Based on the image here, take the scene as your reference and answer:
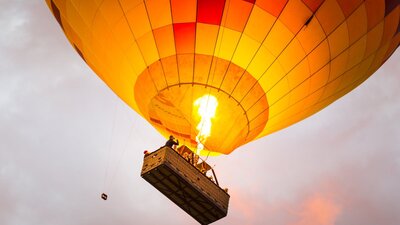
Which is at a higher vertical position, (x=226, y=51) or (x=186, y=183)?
(x=226, y=51)

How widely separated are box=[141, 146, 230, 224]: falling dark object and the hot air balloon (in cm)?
125

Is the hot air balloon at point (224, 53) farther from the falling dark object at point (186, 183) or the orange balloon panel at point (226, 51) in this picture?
the falling dark object at point (186, 183)

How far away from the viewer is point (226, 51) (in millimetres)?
13516

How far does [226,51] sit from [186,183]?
2.95 metres

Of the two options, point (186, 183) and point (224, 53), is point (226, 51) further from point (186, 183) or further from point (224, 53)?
point (186, 183)

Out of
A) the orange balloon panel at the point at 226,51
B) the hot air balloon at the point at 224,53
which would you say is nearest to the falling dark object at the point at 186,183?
the hot air balloon at the point at 224,53

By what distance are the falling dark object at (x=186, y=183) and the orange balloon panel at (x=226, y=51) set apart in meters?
1.38

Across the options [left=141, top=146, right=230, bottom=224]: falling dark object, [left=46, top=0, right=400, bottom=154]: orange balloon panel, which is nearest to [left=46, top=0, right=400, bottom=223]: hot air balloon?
[left=46, top=0, right=400, bottom=154]: orange balloon panel

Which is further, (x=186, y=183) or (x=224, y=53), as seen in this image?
(x=224, y=53)

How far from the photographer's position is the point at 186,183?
41.4 ft

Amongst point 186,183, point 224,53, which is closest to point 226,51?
point 224,53

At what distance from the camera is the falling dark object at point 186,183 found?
41.1ft

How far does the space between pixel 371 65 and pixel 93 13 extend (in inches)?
273

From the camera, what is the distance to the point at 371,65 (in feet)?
52.3
